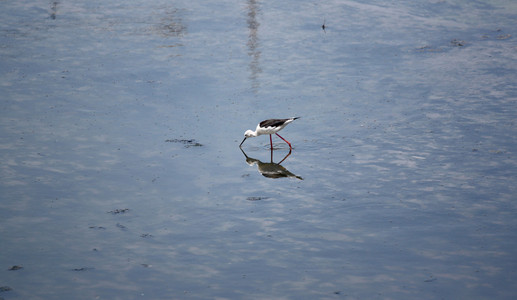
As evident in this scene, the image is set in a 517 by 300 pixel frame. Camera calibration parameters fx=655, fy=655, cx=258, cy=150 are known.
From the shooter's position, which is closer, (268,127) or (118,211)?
(118,211)

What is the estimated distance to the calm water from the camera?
12359 mm

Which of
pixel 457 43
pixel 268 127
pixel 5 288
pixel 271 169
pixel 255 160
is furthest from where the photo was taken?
pixel 457 43

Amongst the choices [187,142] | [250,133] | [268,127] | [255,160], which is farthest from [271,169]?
[187,142]

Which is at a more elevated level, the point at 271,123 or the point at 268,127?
the point at 271,123

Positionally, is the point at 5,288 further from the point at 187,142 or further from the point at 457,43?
the point at 457,43

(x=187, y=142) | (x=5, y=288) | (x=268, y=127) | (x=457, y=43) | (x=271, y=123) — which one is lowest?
(x=5, y=288)

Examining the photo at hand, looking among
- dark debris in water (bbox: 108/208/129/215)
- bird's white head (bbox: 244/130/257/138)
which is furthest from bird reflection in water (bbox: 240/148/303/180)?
dark debris in water (bbox: 108/208/129/215)

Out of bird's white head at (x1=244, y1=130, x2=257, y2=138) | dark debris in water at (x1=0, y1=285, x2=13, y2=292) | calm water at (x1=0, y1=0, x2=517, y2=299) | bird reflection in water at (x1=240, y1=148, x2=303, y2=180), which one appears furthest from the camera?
bird's white head at (x1=244, y1=130, x2=257, y2=138)

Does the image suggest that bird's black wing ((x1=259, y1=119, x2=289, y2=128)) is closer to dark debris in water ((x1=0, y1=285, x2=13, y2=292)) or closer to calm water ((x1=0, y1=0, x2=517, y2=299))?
calm water ((x1=0, y1=0, x2=517, y2=299))

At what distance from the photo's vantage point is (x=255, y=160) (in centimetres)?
1814

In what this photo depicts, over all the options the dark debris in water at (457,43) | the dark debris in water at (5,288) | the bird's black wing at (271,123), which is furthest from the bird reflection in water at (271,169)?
the dark debris in water at (457,43)

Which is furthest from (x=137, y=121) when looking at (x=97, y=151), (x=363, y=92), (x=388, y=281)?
(x=388, y=281)

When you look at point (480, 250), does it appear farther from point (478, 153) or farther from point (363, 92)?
point (363, 92)

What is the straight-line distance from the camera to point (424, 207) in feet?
48.8
